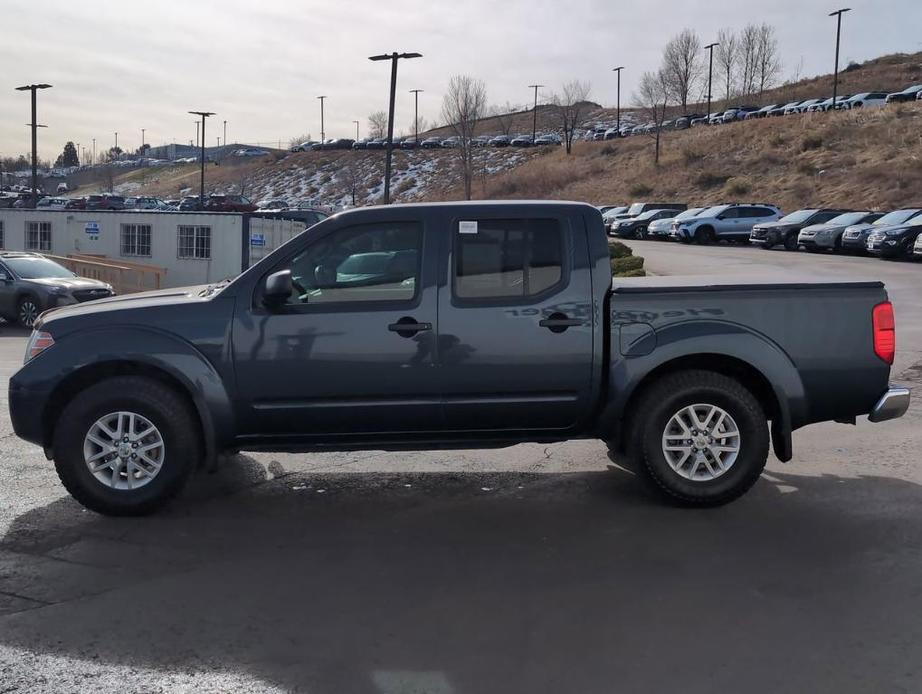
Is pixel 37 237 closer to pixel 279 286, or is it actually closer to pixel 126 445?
pixel 126 445

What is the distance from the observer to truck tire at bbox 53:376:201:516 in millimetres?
6004

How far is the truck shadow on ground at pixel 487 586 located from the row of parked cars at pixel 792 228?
18.2 meters

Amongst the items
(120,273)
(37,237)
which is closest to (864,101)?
(37,237)

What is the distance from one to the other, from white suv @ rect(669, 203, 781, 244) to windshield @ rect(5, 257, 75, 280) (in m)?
26.5

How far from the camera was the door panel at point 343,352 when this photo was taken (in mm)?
6000

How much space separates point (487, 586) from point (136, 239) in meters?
26.3

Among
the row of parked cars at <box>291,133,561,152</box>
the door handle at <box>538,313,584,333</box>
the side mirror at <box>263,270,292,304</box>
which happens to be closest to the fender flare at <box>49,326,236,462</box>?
the side mirror at <box>263,270,292,304</box>

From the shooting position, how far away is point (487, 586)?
492 centimetres

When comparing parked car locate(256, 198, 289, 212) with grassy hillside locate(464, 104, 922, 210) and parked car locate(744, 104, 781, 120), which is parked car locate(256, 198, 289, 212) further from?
parked car locate(744, 104, 781, 120)

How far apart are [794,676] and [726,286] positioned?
9.31ft

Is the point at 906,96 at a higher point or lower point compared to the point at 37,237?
higher

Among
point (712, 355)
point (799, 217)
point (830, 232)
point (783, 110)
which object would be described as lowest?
point (712, 355)

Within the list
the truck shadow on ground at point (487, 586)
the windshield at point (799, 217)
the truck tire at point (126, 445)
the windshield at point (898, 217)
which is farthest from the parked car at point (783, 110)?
the truck tire at point (126, 445)

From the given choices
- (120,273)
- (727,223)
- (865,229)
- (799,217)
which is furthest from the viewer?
(727,223)
